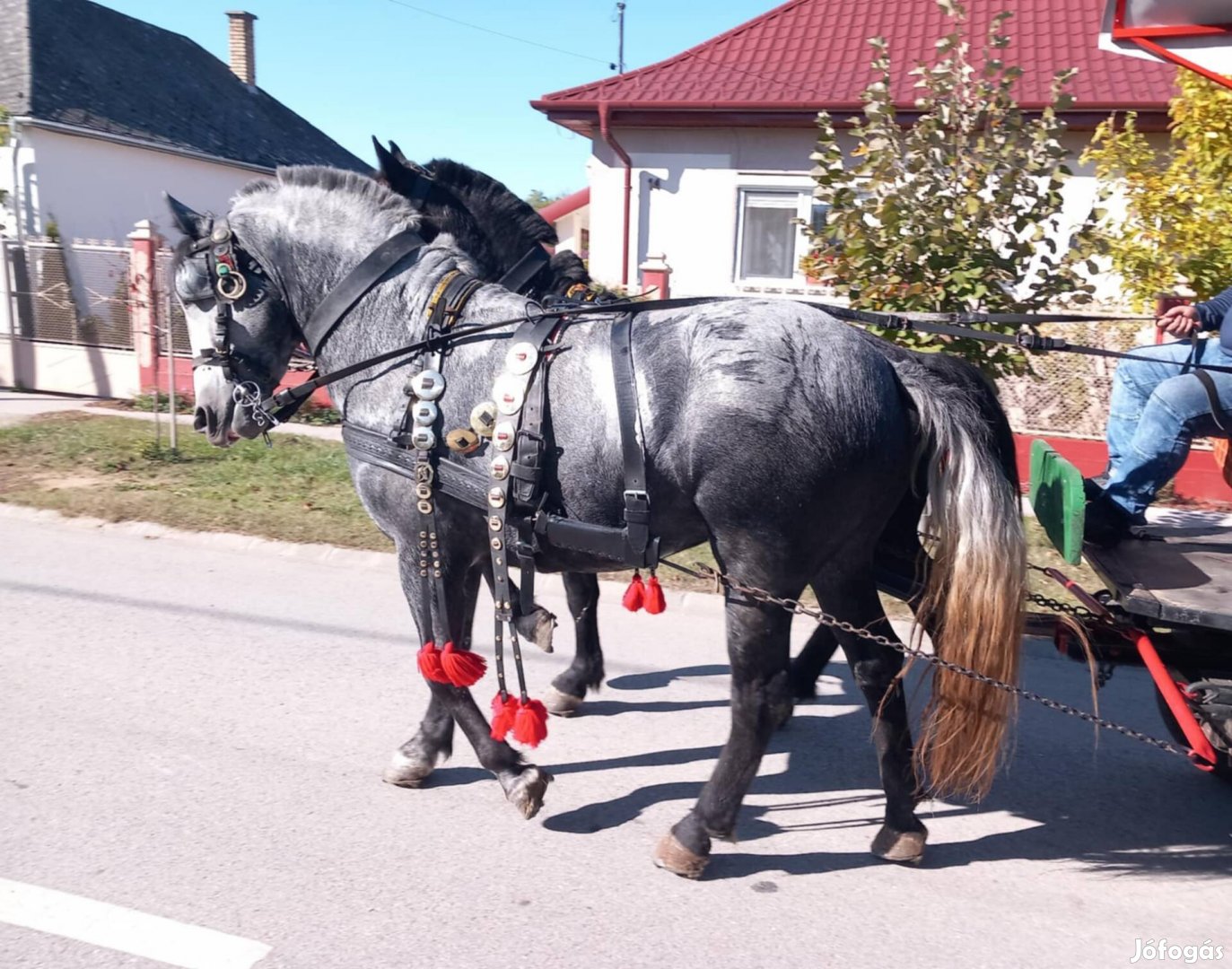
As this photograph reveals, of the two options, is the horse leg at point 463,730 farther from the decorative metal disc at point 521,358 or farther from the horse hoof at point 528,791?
the decorative metal disc at point 521,358

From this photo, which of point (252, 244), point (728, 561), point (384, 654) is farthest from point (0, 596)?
point (728, 561)

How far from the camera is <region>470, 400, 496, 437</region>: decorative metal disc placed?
2943mm

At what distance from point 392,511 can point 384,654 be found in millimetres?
1642

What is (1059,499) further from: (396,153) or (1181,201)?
(1181,201)

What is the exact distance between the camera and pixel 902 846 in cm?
307

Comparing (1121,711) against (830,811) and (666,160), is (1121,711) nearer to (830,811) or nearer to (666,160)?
(830,811)

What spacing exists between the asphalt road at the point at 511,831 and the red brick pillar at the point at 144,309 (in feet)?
21.7

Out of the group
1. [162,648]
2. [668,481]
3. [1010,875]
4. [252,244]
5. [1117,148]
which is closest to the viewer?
[668,481]

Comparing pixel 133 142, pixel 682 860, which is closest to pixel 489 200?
pixel 682 860

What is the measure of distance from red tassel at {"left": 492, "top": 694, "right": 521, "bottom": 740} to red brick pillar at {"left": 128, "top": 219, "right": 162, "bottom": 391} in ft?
28.1

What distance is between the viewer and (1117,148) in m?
6.25

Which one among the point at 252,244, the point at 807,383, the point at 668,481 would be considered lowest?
the point at 668,481

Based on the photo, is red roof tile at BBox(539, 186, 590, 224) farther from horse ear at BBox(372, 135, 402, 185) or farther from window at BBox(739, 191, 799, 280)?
horse ear at BBox(372, 135, 402, 185)

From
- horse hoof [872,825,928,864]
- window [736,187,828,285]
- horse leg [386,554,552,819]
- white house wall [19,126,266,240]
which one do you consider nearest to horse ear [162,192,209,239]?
horse leg [386,554,552,819]
